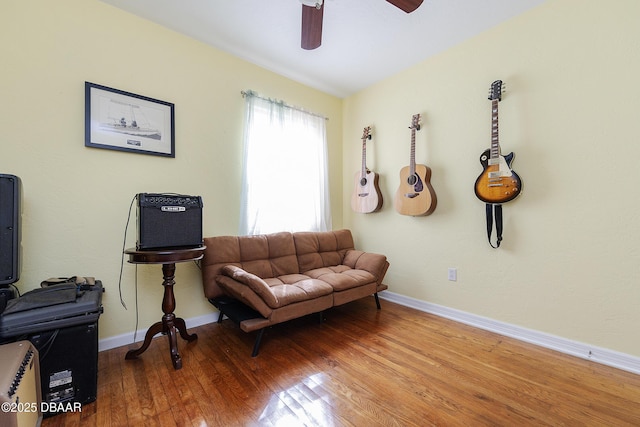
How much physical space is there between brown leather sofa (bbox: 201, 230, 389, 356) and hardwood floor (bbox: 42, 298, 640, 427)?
10.2 inches

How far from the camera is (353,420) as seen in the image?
127 cm

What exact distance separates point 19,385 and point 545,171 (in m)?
3.09

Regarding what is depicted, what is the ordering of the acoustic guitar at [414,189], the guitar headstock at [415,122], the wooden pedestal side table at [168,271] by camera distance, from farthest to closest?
the guitar headstock at [415,122] → the acoustic guitar at [414,189] → the wooden pedestal side table at [168,271]

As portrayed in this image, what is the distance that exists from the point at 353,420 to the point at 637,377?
1.76 m

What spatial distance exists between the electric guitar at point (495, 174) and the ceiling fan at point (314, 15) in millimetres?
1129

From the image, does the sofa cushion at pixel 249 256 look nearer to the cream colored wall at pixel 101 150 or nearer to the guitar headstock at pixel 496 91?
the cream colored wall at pixel 101 150

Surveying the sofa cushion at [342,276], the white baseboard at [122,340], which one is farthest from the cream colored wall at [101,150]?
the sofa cushion at [342,276]

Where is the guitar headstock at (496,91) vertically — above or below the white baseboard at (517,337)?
above

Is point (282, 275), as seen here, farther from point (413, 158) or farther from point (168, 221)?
point (413, 158)

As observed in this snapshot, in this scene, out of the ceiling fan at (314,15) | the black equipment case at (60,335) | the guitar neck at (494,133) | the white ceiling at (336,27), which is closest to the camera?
the black equipment case at (60,335)

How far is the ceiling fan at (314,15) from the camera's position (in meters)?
1.45

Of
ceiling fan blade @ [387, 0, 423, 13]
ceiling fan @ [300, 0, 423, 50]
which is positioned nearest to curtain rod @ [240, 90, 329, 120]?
ceiling fan @ [300, 0, 423, 50]

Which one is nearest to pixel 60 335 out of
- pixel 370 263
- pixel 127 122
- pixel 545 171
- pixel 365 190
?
pixel 127 122

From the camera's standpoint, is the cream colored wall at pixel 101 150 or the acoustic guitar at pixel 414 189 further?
the acoustic guitar at pixel 414 189
